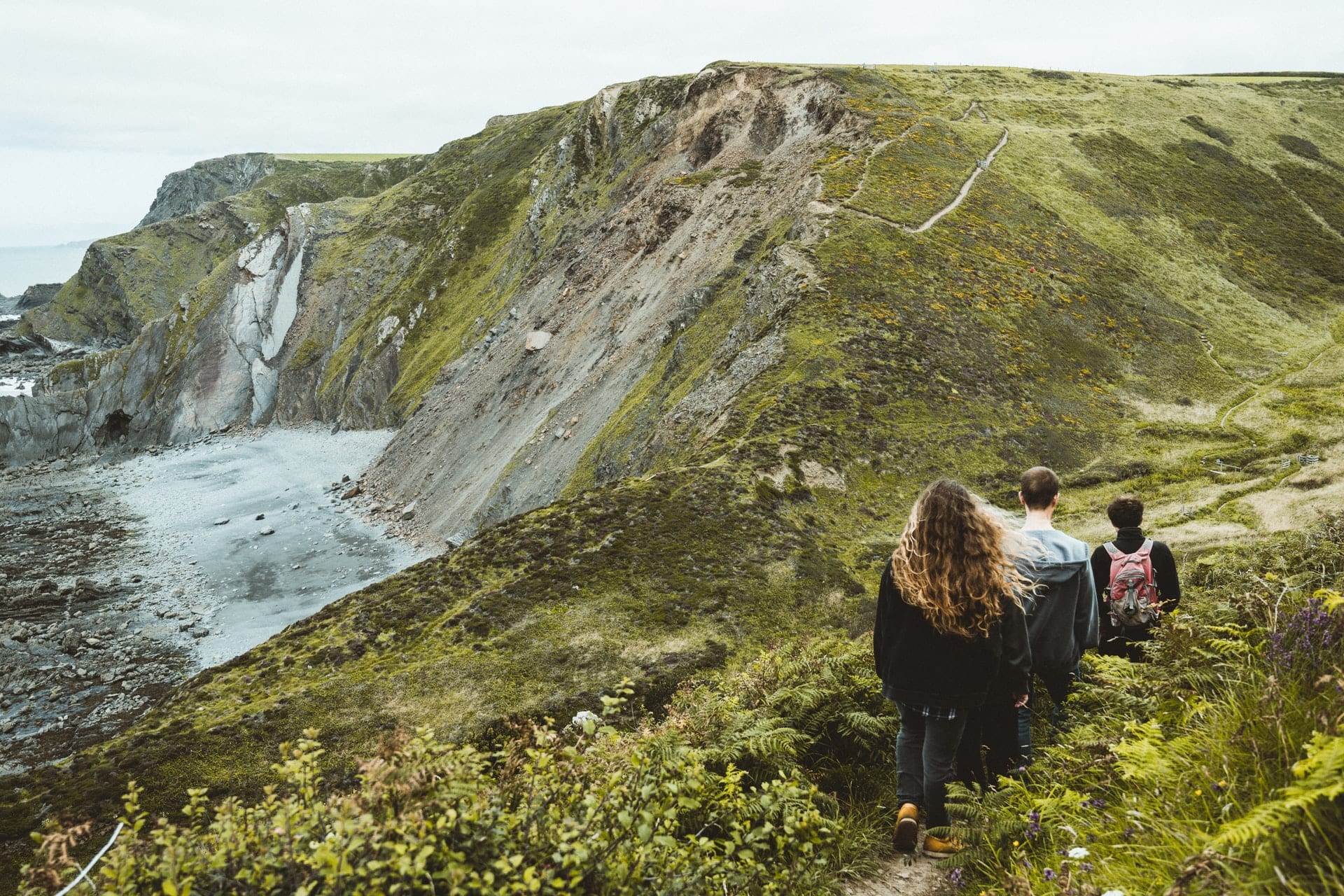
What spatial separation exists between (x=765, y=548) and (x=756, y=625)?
264cm

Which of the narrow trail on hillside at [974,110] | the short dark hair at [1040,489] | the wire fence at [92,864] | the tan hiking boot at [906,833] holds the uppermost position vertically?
the narrow trail on hillside at [974,110]

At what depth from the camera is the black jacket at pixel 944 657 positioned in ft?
20.8

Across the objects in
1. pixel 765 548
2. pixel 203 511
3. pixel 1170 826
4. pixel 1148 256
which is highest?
pixel 1148 256

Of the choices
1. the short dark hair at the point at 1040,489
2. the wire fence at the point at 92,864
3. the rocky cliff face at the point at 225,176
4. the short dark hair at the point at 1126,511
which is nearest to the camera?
the wire fence at the point at 92,864

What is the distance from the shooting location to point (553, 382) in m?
43.8

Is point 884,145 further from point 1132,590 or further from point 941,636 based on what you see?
point 941,636

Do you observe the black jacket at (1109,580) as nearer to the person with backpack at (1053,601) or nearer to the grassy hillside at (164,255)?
the person with backpack at (1053,601)

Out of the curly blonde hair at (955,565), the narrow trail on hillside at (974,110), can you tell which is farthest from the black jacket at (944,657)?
the narrow trail on hillside at (974,110)

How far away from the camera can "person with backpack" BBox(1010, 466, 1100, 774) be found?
7.14 m

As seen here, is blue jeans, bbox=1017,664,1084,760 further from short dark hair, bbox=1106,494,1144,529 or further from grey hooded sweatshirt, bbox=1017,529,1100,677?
short dark hair, bbox=1106,494,1144,529

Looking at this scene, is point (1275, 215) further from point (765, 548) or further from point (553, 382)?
point (765, 548)

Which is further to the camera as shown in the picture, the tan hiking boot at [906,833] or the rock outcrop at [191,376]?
the rock outcrop at [191,376]

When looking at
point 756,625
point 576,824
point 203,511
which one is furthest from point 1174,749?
point 203,511

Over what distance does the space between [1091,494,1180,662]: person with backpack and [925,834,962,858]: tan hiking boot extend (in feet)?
11.5
